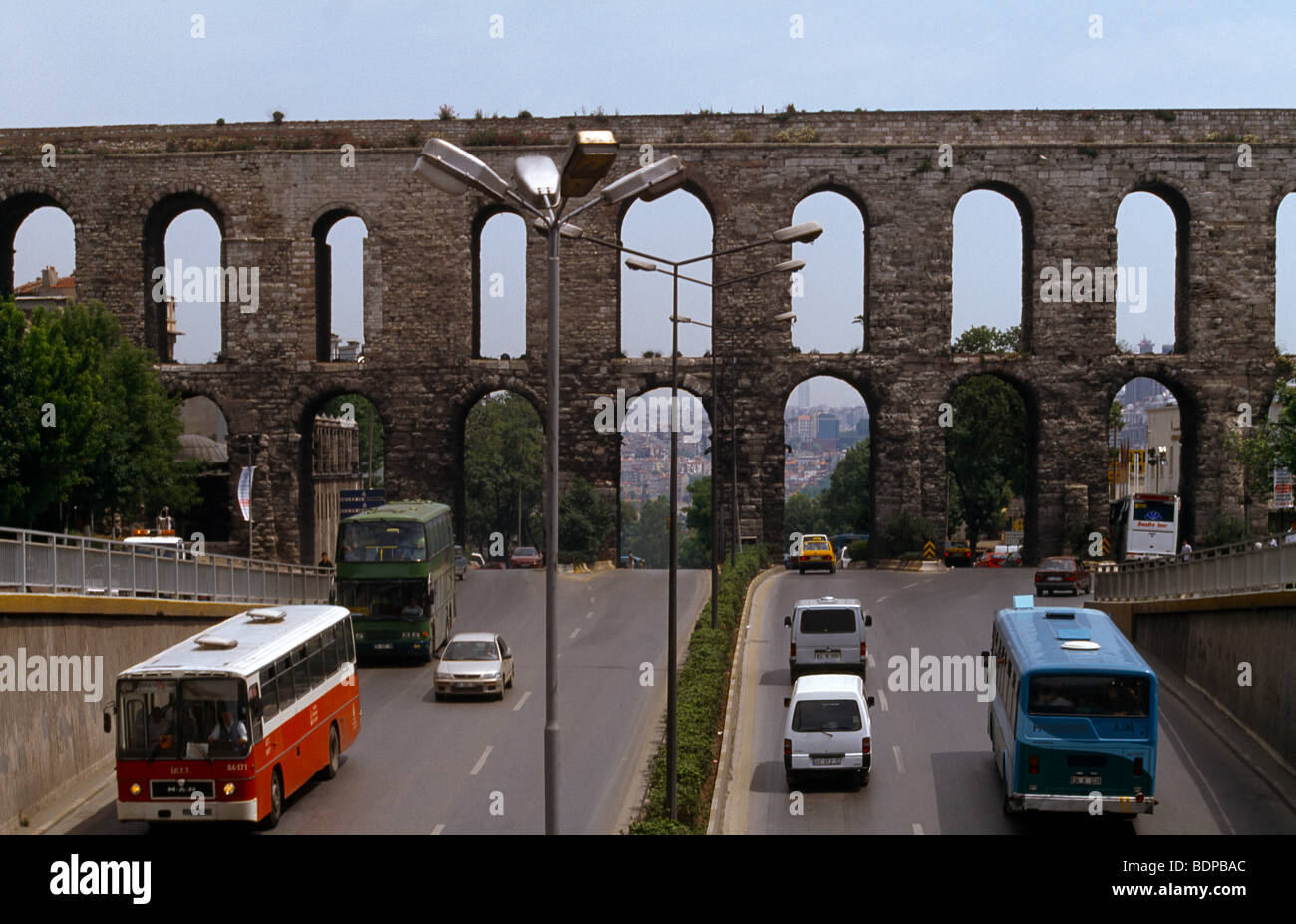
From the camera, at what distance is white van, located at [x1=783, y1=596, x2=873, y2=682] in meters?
31.4

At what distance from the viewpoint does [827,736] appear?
22891 mm

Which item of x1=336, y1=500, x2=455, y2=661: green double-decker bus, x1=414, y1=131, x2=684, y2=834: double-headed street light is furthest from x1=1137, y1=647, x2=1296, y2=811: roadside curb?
x1=336, y1=500, x2=455, y2=661: green double-decker bus

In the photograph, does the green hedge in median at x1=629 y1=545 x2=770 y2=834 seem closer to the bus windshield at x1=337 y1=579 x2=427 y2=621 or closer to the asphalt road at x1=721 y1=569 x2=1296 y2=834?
the asphalt road at x1=721 y1=569 x2=1296 y2=834

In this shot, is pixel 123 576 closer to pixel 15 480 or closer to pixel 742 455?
pixel 15 480

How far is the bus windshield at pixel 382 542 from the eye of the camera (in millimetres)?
34219

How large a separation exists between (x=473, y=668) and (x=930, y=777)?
10147 millimetres

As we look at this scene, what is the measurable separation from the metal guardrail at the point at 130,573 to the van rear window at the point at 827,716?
38.2 ft

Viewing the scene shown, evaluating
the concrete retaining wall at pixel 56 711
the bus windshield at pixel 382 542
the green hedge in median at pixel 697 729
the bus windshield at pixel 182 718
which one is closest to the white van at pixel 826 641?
the green hedge in median at pixel 697 729

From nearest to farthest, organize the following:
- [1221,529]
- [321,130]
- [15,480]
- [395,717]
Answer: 1. [395,717]
2. [15,480]
3. [1221,529]
4. [321,130]

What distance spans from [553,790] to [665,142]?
5024 cm

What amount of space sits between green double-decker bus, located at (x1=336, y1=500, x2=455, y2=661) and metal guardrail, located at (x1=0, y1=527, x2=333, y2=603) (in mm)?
2197

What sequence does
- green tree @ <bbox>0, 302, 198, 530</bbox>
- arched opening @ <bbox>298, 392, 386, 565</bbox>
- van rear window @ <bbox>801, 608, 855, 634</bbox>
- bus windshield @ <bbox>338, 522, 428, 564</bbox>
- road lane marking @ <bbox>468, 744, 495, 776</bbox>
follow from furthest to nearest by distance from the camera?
arched opening @ <bbox>298, 392, 386, 565</bbox> → green tree @ <bbox>0, 302, 198, 530</bbox> → bus windshield @ <bbox>338, 522, 428, 564</bbox> → van rear window @ <bbox>801, 608, 855, 634</bbox> → road lane marking @ <bbox>468, 744, 495, 776</bbox>

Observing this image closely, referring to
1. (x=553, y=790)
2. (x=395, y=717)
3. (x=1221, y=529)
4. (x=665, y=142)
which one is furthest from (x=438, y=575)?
(x=1221, y=529)

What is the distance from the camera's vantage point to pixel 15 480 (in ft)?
155
